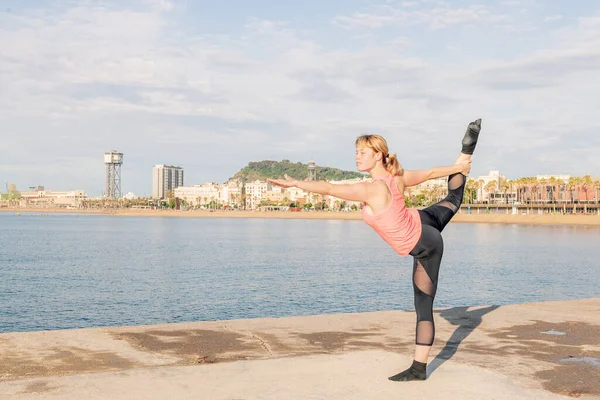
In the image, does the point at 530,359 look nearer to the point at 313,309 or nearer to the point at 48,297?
the point at 313,309

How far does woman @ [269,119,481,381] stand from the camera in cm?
577

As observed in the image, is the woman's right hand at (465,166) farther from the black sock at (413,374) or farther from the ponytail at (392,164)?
the black sock at (413,374)

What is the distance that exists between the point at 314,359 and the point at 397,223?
1683mm

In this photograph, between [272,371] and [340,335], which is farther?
[340,335]

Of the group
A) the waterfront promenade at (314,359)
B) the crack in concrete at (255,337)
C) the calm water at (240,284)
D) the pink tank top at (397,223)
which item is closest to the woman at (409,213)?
the pink tank top at (397,223)

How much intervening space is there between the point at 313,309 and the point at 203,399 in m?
20.0

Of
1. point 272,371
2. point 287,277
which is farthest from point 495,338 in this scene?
point 287,277

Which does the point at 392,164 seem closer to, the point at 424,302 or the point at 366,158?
the point at 366,158

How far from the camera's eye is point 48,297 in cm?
2861

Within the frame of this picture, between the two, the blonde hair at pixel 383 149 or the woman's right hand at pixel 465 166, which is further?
the woman's right hand at pixel 465 166

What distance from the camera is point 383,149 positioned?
5.85 metres

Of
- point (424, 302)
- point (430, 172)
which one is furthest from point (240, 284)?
point (430, 172)

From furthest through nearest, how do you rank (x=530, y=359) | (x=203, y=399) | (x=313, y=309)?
(x=313, y=309) → (x=530, y=359) → (x=203, y=399)

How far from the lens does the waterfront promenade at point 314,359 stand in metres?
5.45
